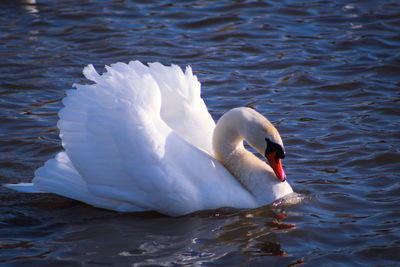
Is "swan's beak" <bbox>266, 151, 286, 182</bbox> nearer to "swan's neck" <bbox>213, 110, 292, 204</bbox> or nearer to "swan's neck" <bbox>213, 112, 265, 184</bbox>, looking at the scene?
"swan's neck" <bbox>213, 110, 292, 204</bbox>

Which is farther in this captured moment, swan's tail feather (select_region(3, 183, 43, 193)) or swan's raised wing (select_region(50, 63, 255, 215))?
swan's tail feather (select_region(3, 183, 43, 193))

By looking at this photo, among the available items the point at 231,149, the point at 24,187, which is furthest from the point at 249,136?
the point at 24,187

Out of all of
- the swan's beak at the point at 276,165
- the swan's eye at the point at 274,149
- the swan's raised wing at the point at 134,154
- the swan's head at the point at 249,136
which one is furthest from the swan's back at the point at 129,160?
the swan's eye at the point at 274,149

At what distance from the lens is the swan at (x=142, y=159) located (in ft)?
18.7

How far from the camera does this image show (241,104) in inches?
343

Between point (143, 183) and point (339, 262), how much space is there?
5.90 feet

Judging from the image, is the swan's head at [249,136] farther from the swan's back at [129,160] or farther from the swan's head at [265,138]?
the swan's back at [129,160]

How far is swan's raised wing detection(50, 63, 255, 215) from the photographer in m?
5.69

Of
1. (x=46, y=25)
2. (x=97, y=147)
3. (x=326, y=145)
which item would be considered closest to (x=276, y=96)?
(x=326, y=145)

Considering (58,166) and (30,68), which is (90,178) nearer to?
(58,166)

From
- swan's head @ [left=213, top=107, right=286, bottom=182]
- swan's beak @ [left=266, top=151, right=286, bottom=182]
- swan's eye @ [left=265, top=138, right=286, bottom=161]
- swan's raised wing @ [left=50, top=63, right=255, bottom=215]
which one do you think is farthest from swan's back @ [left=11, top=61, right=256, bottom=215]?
swan's eye @ [left=265, top=138, right=286, bottom=161]

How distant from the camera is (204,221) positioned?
19.2ft

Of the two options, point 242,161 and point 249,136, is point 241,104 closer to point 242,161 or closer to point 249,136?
point 242,161

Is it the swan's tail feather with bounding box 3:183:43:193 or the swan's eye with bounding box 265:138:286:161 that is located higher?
the swan's eye with bounding box 265:138:286:161
